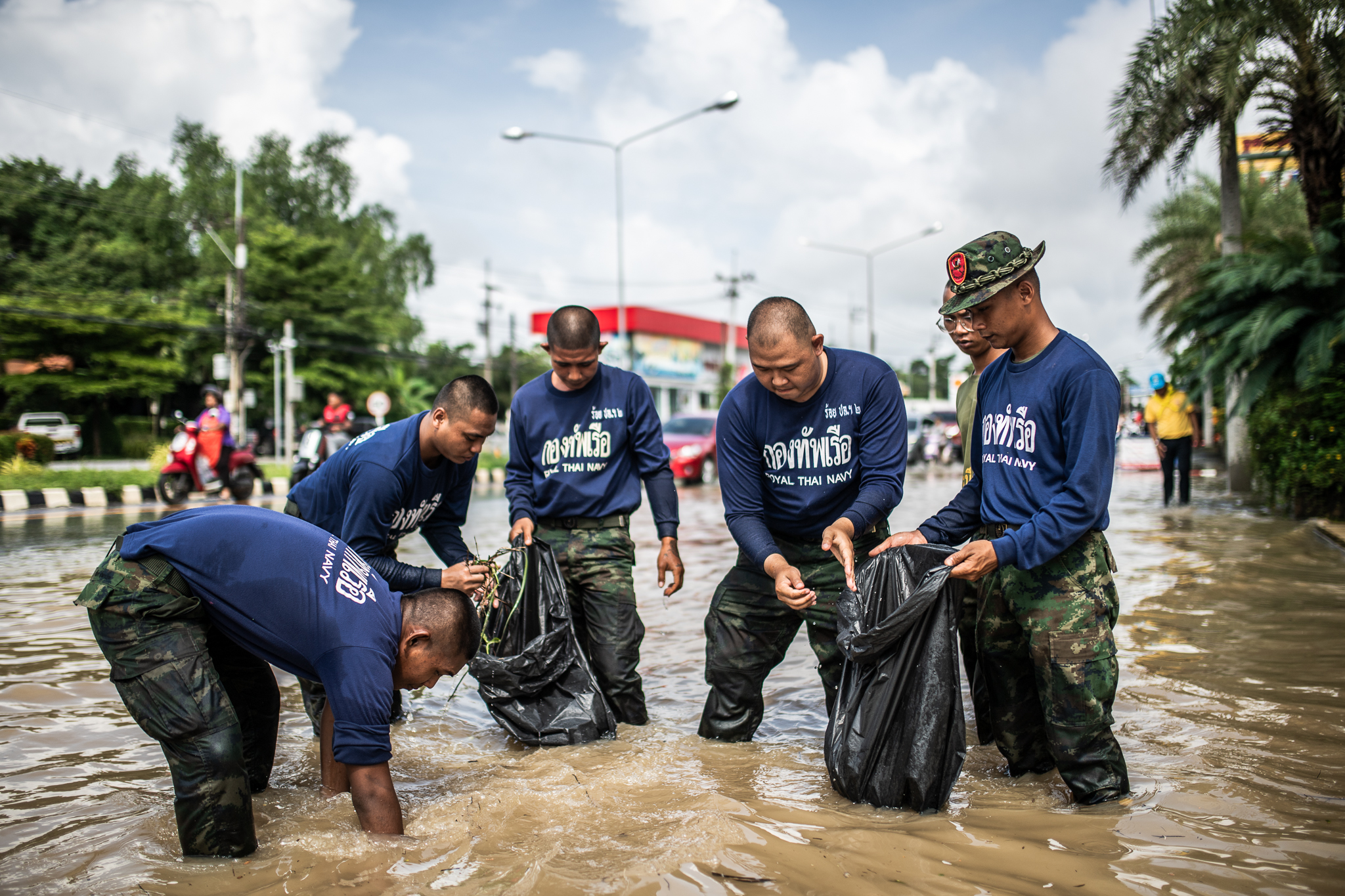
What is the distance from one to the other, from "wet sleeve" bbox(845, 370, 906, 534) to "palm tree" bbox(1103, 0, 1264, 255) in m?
11.2

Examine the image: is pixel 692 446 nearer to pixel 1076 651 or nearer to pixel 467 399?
pixel 467 399

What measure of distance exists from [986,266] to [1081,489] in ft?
2.41

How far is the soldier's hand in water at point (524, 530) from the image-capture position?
408 cm

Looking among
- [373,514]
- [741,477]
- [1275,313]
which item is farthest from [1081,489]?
[1275,313]

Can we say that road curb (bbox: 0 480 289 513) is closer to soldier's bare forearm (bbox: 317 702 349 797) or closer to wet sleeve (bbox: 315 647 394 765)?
soldier's bare forearm (bbox: 317 702 349 797)

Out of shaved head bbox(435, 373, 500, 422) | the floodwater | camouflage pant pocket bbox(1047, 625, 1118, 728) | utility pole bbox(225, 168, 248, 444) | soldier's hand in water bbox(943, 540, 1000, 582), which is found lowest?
the floodwater

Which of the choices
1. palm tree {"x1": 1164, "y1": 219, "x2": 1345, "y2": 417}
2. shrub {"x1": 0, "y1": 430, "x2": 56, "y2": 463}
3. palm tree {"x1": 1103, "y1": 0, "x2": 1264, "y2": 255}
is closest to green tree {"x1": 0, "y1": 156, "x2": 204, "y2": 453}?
shrub {"x1": 0, "y1": 430, "x2": 56, "y2": 463}

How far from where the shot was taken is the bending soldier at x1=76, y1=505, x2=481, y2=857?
103 inches

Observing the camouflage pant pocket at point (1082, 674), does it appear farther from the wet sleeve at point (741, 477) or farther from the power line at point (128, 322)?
the power line at point (128, 322)

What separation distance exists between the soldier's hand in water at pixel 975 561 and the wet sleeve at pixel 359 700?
5.38 feet

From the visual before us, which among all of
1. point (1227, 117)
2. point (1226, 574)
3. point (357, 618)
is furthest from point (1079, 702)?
point (1227, 117)

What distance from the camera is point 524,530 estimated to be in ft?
13.4

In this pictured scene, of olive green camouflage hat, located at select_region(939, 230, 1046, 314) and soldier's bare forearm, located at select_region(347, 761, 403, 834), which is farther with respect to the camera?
olive green camouflage hat, located at select_region(939, 230, 1046, 314)

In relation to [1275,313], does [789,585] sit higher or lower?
lower
